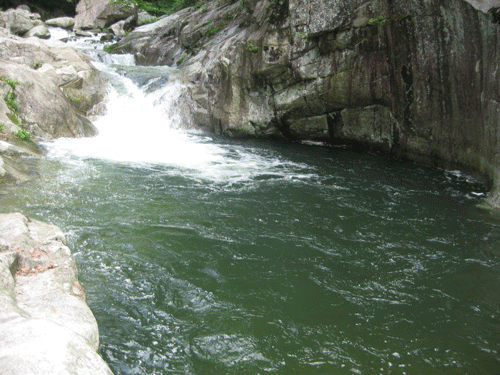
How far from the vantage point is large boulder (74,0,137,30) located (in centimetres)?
2964

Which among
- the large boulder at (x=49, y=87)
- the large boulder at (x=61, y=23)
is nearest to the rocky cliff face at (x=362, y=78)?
the large boulder at (x=49, y=87)

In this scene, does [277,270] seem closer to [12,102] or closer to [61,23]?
[12,102]

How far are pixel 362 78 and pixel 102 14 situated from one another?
27.1 meters

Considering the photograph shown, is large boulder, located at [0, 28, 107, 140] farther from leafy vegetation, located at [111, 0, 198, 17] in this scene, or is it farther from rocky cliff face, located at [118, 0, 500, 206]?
leafy vegetation, located at [111, 0, 198, 17]

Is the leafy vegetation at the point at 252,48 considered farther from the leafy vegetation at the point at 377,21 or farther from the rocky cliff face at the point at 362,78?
the leafy vegetation at the point at 377,21

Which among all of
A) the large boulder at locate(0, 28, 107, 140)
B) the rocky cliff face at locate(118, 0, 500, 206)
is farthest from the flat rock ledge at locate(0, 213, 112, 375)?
the rocky cliff face at locate(118, 0, 500, 206)

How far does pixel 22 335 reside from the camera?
2174 mm

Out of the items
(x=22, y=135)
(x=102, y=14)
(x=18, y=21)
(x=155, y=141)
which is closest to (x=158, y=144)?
(x=155, y=141)

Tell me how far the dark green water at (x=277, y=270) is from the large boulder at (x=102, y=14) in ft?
85.7

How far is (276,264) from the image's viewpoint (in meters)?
4.93

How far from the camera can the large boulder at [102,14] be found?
97.2ft

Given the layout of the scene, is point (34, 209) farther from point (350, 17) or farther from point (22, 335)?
point (350, 17)

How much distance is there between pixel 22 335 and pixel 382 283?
12.9 ft

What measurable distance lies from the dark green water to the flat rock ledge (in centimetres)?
59
